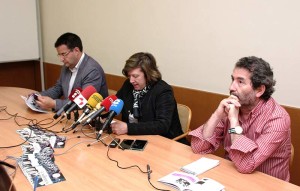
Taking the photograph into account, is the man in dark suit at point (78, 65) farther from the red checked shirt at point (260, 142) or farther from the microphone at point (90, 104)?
the red checked shirt at point (260, 142)

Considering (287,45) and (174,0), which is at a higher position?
(174,0)

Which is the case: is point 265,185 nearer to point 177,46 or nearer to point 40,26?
point 177,46

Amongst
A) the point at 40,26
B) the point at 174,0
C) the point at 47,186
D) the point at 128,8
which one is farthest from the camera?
the point at 40,26

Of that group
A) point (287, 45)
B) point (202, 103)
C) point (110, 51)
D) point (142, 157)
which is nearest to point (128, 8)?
point (110, 51)

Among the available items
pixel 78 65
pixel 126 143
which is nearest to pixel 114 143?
pixel 126 143

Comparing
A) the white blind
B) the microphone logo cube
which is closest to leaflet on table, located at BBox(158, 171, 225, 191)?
the microphone logo cube

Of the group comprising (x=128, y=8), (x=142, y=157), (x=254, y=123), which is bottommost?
(x=142, y=157)

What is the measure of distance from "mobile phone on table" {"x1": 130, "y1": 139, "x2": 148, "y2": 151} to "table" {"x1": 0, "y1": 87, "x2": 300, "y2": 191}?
0.10ft

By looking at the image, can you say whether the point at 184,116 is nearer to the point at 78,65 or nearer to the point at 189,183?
the point at 189,183

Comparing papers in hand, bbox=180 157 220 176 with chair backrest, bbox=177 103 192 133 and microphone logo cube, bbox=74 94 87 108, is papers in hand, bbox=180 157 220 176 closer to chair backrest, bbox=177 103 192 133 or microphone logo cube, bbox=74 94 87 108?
chair backrest, bbox=177 103 192 133

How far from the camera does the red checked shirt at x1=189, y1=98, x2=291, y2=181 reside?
1.59 metres

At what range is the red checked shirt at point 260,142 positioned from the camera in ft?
5.21

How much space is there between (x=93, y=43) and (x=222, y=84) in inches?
77.1

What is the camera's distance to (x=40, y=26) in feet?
15.2
